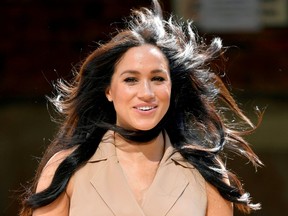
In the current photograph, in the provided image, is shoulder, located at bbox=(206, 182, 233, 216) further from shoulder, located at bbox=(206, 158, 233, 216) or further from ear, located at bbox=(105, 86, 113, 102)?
ear, located at bbox=(105, 86, 113, 102)

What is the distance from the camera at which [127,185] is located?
457cm

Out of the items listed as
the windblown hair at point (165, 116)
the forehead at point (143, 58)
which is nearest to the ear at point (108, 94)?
the windblown hair at point (165, 116)

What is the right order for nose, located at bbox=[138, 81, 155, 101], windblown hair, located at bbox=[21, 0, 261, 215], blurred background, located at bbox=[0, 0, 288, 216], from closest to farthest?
nose, located at bbox=[138, 81, 155, 101], windblown hair, located at bbox=[21, 0, 261, 215], blurred background, located at bbox=[0, 0, 288, 216]

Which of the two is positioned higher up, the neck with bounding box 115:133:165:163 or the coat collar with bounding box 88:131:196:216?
the neck with bounding box 115:133:165:163

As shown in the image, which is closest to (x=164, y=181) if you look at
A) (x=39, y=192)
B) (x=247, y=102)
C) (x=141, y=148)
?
(x=141, y=148)

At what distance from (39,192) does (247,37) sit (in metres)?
3.91

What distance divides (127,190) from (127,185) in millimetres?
25

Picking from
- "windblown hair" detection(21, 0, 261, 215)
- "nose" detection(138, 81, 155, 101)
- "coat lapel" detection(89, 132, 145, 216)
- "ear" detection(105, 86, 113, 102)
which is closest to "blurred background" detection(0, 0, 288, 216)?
"windblown hair" detection(21, 0, 261, 215)

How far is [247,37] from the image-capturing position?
322 inches

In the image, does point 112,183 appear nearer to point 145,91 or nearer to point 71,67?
point 145,91

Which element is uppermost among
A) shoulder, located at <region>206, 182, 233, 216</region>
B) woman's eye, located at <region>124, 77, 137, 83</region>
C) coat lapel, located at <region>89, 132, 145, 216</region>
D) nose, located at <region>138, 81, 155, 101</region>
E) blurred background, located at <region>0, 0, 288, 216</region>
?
woman's eye, located at <region>124, 77, 137, 83</region>

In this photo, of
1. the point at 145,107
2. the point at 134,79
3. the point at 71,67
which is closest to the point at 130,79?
the point at 134,79

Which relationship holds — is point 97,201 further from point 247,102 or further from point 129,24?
point 247,102

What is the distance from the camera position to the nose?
448 centimetres
